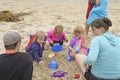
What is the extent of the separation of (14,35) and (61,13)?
18.6 feet

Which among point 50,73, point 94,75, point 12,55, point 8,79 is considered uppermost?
point 12,55

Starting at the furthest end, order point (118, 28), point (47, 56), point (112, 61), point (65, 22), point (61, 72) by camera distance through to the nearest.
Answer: point (65, 22), point (118, 28), point (47, 56), point (61, 72), point (112, 61)

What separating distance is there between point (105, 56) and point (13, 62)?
1160mm

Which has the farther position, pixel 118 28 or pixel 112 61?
pixel 118 28

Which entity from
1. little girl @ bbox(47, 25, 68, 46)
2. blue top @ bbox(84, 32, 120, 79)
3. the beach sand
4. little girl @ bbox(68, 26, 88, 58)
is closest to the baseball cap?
blue top @ bbox(84, 32, 120, 79)

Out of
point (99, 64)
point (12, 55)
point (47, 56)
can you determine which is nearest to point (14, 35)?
point (12, 55)

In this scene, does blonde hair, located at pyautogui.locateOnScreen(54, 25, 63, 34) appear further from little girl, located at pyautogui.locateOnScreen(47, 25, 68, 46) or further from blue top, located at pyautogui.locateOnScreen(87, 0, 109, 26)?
blue top, located at pyautogui.locateOnScreen(87, 0, 109, 26)

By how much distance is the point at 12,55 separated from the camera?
8.93ft

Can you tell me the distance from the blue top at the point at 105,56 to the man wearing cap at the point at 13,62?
86cm

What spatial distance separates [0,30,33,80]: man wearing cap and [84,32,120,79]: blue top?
0.86m

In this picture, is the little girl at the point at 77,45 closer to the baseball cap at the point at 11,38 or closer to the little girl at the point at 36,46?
the little girl at the point at 36,46

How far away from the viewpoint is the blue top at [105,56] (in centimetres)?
336

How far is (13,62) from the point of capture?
8.96 feet

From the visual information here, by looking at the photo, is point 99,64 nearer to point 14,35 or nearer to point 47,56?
point 14,35
